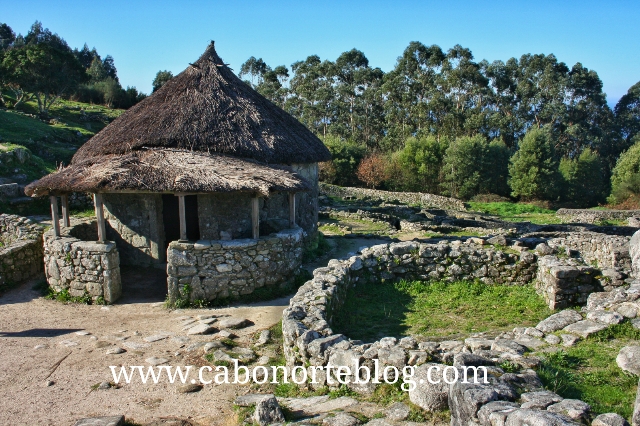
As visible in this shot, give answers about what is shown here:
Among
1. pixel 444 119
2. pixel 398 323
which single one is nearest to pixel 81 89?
pixel 444 119

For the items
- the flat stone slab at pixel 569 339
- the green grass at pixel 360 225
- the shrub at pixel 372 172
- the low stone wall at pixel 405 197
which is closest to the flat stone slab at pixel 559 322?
the flat stone slab at pixel 569 339

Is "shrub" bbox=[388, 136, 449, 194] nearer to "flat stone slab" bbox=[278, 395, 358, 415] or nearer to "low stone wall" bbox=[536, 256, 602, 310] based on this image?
"low stone wall" bbox=[536, 256, 602, 310]

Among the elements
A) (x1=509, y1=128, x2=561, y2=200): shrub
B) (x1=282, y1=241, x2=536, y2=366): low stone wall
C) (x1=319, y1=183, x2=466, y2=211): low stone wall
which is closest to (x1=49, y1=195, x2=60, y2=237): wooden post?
(x1=282, y1=241, x2=536, y2=366): low stone wall

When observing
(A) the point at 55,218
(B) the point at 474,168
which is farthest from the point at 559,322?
(B) the point at 474,168

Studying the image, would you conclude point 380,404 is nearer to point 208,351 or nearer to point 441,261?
point 208,351

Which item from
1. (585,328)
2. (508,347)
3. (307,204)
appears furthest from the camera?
(307,204)

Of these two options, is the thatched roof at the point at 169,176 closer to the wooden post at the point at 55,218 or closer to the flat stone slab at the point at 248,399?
the wooden post at the point at 55,218

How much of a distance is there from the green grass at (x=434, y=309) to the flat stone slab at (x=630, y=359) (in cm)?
257

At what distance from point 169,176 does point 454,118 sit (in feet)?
147

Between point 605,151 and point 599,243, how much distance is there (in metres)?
45.6

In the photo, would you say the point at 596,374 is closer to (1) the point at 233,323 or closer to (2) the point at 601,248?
(1) the point at 233,323

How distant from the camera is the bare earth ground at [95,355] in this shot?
5730 millimetres

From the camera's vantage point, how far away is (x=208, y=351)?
24.1 feet

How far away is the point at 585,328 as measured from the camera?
583cm
